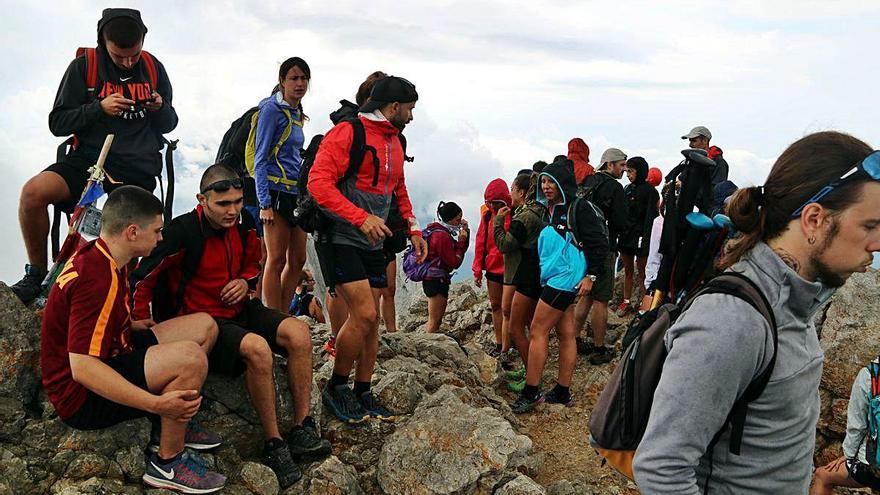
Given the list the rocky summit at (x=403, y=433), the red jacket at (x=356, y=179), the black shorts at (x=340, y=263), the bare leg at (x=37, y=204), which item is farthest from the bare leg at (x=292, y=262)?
the bare leg at (x=37, y=204)

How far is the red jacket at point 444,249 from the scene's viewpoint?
998 cm

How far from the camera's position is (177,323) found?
4.84 m

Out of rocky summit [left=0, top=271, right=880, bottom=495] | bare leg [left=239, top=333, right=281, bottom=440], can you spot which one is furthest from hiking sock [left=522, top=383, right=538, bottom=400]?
bare leg [left=239, top=333, right=281, bottom=440]

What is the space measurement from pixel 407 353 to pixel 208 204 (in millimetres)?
3939

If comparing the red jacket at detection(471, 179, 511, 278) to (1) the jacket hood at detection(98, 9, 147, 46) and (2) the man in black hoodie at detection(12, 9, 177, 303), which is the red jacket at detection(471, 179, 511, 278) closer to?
(2) the man in black hoodie at detection(12, 9, 177, 303)

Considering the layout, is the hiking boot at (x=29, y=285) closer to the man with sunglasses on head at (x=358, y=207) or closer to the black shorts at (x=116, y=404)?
the black shorts at (x=116, y=404)

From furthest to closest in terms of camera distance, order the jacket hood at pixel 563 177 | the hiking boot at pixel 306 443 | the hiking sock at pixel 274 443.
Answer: the jacket hood at pixel 563 177
the hiking boot at pixel 306 443
the hiking sock at pixel 274 443

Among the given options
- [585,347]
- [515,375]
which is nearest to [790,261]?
[515,375]

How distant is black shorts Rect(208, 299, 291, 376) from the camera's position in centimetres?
499

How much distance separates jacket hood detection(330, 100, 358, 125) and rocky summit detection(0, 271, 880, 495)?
260 cm

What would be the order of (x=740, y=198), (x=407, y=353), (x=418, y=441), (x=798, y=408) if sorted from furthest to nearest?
(x=407, y=353)
(x=418, y=441)
(x=740, y=198)
(x=798, y=408)

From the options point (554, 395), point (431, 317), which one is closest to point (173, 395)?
point (554, 395)

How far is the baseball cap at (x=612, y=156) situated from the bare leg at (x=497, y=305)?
2.82 meters

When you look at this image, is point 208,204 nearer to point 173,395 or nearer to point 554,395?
point 173,395
